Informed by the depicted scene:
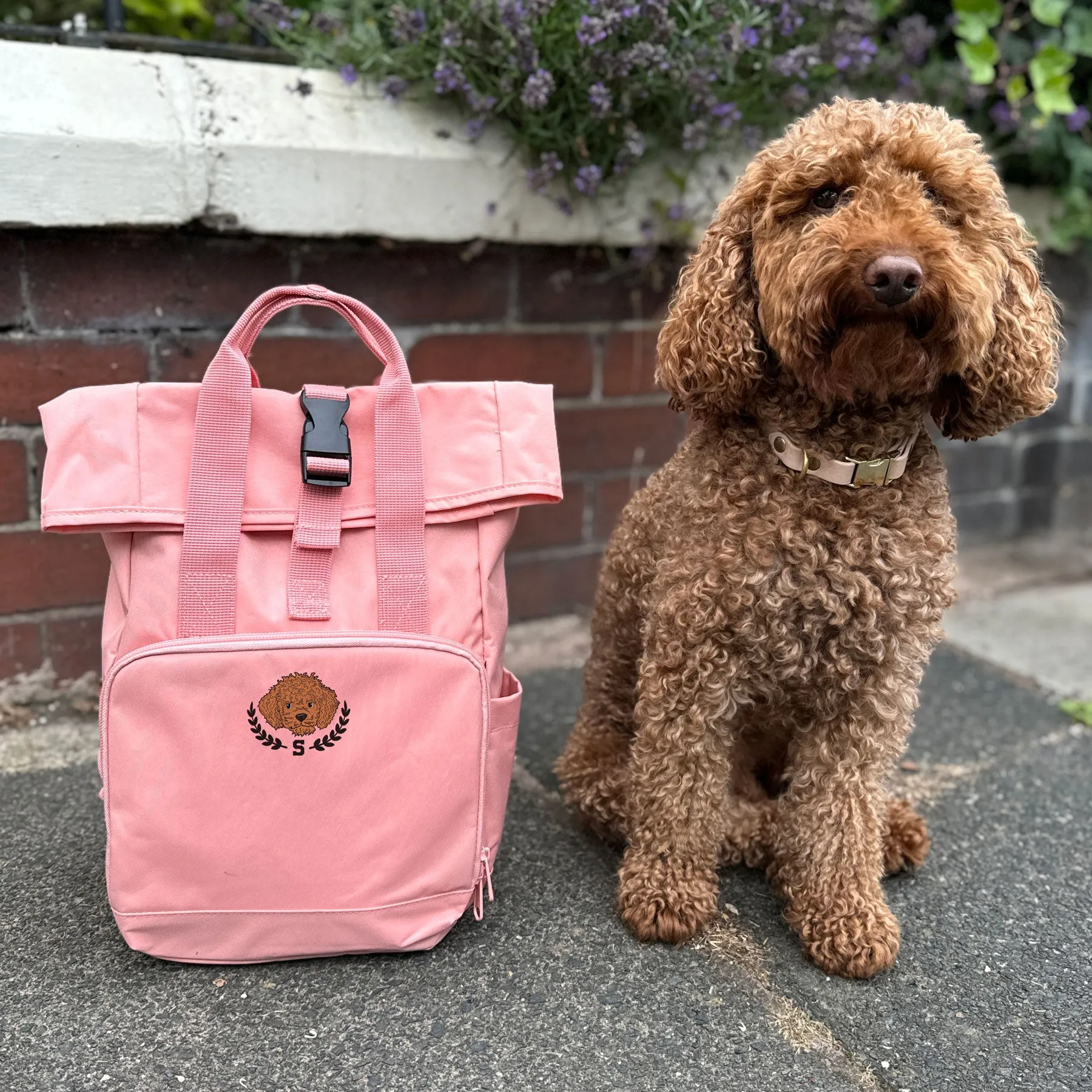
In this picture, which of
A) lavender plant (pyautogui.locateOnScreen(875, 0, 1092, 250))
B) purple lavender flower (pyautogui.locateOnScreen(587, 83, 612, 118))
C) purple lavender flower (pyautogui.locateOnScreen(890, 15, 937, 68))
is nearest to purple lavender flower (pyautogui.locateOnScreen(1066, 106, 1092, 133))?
lavender plant (pyautogui.locateOnScreen(875, 0, 1092, 250))

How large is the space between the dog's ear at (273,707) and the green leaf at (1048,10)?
2.76 m

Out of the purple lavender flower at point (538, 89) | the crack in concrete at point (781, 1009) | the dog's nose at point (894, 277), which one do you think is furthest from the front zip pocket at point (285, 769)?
the purple lavender flower at point (538, 89)

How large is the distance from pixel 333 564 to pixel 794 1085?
1042 millimetres

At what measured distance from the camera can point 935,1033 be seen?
163cm

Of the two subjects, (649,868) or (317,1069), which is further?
(649,868)

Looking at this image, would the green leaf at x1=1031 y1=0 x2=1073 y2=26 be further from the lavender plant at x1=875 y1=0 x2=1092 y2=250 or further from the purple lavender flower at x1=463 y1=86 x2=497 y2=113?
the purple lavender flower at x1=463 y1=86 x2=497 y2=113

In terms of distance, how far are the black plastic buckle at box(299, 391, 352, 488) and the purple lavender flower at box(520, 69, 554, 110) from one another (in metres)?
1.03

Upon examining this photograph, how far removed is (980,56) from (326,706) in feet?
8.51

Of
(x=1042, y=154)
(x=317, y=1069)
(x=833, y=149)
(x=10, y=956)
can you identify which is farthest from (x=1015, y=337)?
(x=1042, y=154)

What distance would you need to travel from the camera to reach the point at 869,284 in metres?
1.43

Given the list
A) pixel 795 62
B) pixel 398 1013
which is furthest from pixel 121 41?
pixel 398 1013

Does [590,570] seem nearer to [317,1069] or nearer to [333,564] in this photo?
[333,564]

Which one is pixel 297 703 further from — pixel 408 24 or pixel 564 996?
pixel 408 24

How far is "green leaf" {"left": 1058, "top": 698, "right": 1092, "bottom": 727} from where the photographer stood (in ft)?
8.82
